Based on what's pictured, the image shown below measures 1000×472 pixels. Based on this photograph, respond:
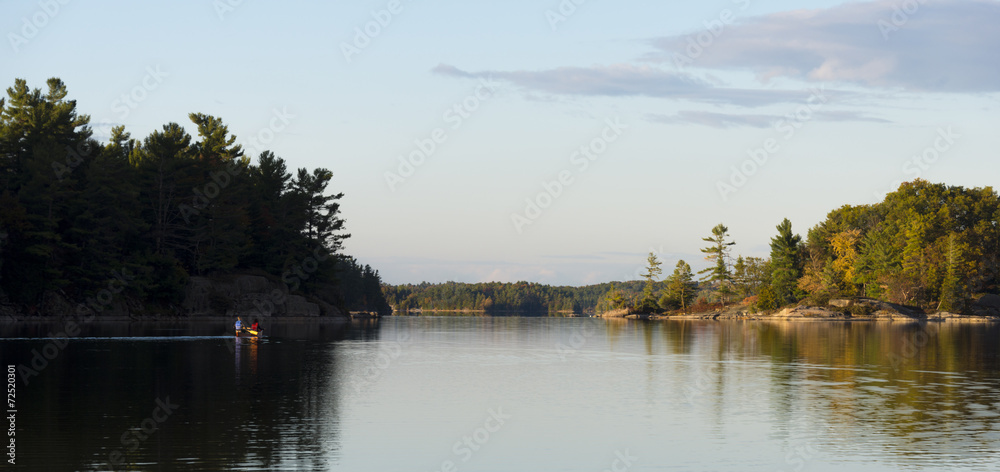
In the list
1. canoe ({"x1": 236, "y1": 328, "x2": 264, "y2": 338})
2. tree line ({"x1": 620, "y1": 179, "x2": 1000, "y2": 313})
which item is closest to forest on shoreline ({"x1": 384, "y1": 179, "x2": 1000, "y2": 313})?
tree line ({"x1": 620, "y1": 179, "x2": 1000, "y2": 313})

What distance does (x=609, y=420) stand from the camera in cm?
2438

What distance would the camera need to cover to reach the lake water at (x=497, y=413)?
61.0 feet

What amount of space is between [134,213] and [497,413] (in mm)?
78837

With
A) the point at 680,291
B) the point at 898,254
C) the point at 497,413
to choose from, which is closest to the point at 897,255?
the point at 898,254

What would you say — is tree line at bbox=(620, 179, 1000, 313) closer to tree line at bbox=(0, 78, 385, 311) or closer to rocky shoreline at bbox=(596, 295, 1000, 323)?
rocky shoreline at bbox=(596, 295, 1000, 323)

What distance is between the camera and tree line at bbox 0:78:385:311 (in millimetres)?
80875

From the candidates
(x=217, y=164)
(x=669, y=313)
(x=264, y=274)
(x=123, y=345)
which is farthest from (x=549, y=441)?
(x=669, y=313)

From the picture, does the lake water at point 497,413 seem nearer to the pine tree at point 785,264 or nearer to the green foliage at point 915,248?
the green foliage at point 915,248

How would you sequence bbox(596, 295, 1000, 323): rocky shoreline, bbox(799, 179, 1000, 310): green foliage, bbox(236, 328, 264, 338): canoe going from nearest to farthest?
bbox(236, 328, 264, 338): canoe, bbox(596, 295, 1000, 323): rocky shoreline, bbox(799, 179, 1000, 310): green foliage

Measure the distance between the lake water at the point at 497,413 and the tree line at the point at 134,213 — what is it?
38508mm

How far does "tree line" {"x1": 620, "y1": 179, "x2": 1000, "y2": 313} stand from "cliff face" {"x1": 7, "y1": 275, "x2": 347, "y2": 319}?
90.2m

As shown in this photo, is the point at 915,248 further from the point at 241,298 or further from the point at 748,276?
the point at 241,298

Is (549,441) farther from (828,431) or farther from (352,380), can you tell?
(352,380)

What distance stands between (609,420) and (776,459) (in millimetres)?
6324
